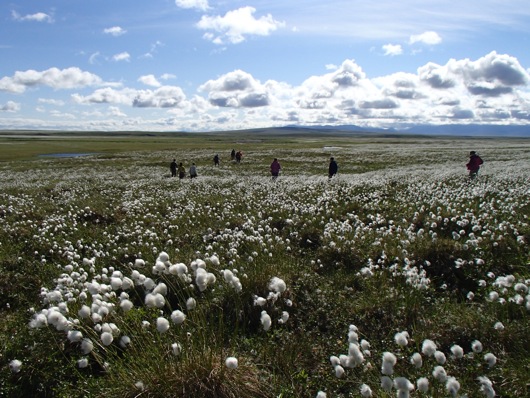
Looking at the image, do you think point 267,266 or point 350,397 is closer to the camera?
point 350,397

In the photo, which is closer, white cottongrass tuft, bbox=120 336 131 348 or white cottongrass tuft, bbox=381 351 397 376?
white cottongrass tuft, bbox=381 351 397 376

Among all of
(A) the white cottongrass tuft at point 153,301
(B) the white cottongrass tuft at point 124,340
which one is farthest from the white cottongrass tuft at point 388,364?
(B) the white cottongrass tuft at point 124,340

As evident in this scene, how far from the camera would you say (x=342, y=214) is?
50.4 feet

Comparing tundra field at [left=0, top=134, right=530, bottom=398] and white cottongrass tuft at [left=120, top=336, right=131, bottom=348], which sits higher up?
white cottongrass tuft at [left=120, top=336, right=131, bottom=348]

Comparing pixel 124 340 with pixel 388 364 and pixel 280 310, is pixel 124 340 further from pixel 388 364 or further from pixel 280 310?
pixel 388 364

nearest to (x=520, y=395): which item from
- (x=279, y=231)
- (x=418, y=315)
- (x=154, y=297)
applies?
(x=418, y=315)

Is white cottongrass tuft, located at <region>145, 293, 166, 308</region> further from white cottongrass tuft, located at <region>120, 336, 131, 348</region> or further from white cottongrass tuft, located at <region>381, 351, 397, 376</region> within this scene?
white cottongrass tuft, located at <region>381, 351, 397, 376</region>

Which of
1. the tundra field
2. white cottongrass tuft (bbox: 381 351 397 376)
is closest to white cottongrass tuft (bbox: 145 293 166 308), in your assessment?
the tundra field

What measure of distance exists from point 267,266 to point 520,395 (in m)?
4.71

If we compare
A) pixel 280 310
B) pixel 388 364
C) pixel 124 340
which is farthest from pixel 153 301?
pixel 280 310

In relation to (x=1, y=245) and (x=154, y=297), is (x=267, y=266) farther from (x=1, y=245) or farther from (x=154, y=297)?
(x=1, y=245)

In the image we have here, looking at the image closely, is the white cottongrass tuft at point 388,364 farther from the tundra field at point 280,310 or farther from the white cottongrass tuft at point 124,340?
the white cottongrass tuft at point 124,340

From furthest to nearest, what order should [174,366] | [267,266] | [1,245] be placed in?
1. [1,245]
2. [267,266]
3. [174,366]

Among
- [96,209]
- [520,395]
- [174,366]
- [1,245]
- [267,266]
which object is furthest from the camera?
[96,209]
